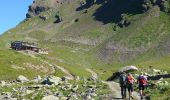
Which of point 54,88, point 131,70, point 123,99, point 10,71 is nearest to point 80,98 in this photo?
point 123,99

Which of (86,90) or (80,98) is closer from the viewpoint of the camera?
(80,98)

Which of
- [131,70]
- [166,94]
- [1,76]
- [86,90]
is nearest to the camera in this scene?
[166,94]

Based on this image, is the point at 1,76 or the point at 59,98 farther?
the point at 1,76

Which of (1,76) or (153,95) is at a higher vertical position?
(153,95)

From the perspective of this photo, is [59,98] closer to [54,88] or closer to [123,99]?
[123,99]

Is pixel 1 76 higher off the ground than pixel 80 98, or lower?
lower

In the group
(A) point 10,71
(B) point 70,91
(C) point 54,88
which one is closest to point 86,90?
(B) point 70,91

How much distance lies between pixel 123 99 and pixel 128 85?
1.77 metres

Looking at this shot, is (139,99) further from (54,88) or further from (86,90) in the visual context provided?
(54,88)

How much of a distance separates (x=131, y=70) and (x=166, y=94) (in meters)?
38.9

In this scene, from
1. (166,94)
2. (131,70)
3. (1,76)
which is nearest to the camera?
(166,94)

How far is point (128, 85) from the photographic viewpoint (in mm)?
50094

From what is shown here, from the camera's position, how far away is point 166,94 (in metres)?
49.6

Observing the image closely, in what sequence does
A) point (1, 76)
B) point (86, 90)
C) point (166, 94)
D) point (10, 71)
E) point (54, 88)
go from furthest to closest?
1. point (10, 71)
2. point (1, 76)
3. point (54, 88)
4. point (86, 90)
5. point (166, 94)
